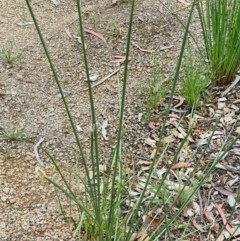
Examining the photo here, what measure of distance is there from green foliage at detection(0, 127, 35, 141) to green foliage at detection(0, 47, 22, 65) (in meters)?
0.45

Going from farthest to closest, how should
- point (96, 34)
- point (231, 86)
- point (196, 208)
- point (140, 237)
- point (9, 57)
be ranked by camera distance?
1. point (96, 34)
2. point (9, 57)
3. point (231, 86)
4. point (196, 208)
5. point (140, 237)

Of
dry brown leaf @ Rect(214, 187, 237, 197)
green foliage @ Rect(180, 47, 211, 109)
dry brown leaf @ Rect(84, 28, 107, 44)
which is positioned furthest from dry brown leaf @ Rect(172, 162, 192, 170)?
dry brown leaf @ Rect(84, 28, 107, 44)

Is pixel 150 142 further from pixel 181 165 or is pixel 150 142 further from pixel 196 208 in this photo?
pixel 196 208

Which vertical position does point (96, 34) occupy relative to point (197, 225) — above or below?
above

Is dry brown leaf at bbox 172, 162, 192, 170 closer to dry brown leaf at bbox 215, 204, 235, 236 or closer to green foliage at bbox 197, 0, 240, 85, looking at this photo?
dry brown leaf at bbox 215, 204, 235, 236

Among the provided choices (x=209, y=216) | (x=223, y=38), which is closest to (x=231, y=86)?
(x=223, y=38)

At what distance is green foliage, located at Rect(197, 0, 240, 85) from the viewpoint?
1.92 metres

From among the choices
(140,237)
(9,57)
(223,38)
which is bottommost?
(140,237)

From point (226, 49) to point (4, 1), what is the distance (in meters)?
1.33

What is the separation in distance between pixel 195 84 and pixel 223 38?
0.70ft

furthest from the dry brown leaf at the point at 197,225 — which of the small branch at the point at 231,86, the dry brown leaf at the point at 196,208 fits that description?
the small branch at the point at 231,86

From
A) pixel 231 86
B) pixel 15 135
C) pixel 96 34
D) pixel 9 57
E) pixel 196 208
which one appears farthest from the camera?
pixel 96 34

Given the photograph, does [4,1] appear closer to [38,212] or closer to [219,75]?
[219,75]

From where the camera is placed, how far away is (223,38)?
1966mm
